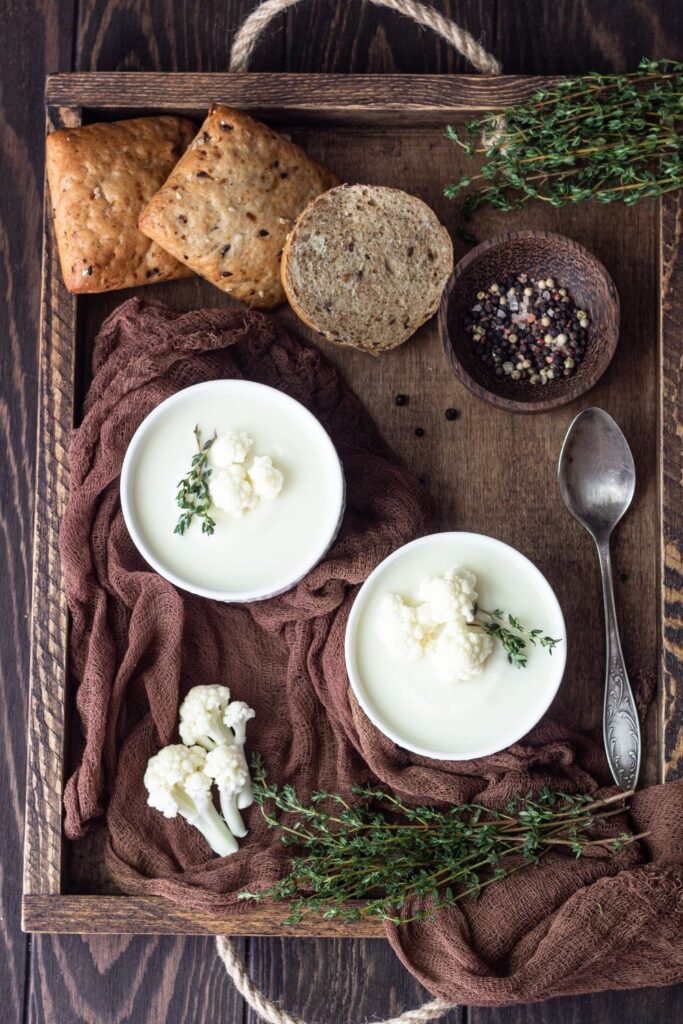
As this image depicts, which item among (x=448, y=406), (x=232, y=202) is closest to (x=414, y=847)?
(x=448, y=406)

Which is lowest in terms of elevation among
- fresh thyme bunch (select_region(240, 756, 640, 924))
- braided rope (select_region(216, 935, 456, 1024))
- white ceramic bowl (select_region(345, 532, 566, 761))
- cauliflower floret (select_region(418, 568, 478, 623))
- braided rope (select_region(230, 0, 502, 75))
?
braided rope (select_region(216, 935, 456, 1024))

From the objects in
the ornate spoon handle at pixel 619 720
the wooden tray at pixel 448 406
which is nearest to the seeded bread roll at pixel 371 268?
the wooden tray at pixel 448 406

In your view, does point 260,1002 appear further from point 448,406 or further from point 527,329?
point 527,329

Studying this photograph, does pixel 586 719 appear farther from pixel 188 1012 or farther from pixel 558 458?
pixel 188 1012

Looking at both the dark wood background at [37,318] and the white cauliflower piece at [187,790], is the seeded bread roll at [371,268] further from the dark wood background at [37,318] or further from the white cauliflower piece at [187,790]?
the white cauliflower piece at [187,790]

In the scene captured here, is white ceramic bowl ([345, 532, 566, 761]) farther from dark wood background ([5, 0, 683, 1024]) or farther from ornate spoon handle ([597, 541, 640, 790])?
dark wood background ([5, 0, 683, 1024])

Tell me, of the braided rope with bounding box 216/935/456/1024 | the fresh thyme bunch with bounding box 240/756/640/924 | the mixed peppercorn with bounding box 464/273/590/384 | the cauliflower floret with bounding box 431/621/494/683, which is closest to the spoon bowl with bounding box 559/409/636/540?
the mixed peppercorn with bounding box 464/273/590/384

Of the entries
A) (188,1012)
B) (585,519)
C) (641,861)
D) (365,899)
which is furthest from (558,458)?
(188,1012)
